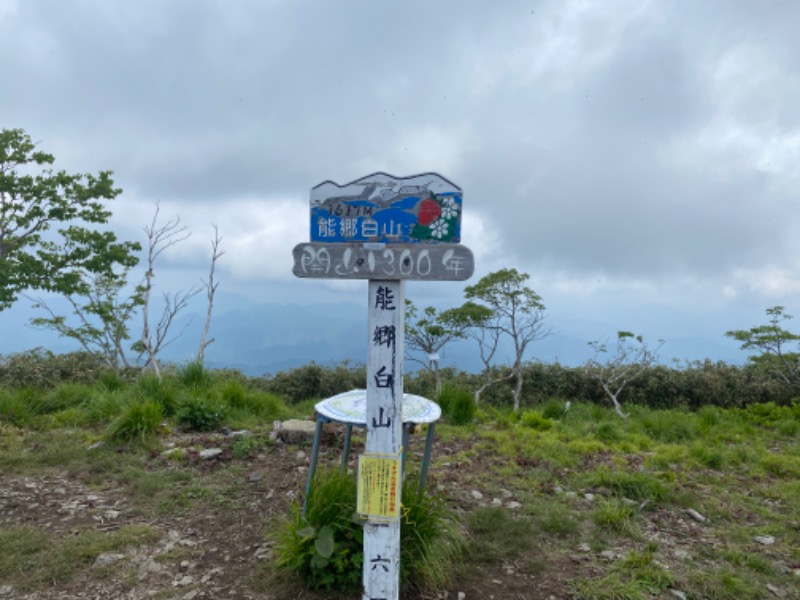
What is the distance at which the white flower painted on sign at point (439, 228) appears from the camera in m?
2.86

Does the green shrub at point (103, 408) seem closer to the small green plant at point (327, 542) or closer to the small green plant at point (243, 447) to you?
the small green plant at point (243, 447)

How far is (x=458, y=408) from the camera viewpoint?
752 centimetres

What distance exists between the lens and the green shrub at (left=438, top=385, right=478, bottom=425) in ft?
24.5

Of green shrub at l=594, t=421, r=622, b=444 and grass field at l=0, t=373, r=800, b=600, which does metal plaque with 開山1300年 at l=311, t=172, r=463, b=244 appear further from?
green shrub at l=594, t=421, r=622, b=444

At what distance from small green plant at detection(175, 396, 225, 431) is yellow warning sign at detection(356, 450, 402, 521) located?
13.3 feet

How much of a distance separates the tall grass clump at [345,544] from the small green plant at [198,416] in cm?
328

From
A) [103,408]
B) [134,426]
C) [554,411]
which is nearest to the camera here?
[134,426]

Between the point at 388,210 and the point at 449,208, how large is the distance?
332 mm

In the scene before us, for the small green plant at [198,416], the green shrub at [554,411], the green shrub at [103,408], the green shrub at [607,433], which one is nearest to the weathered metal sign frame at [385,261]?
the small green plant at [198,416]

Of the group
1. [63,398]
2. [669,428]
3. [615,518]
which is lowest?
[615,518]

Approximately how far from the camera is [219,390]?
7512mm

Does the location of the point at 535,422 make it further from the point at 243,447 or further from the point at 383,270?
the point at 383,270

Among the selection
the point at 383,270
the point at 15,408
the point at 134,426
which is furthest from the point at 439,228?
the point at 15,408

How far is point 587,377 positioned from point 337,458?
21.7ft
